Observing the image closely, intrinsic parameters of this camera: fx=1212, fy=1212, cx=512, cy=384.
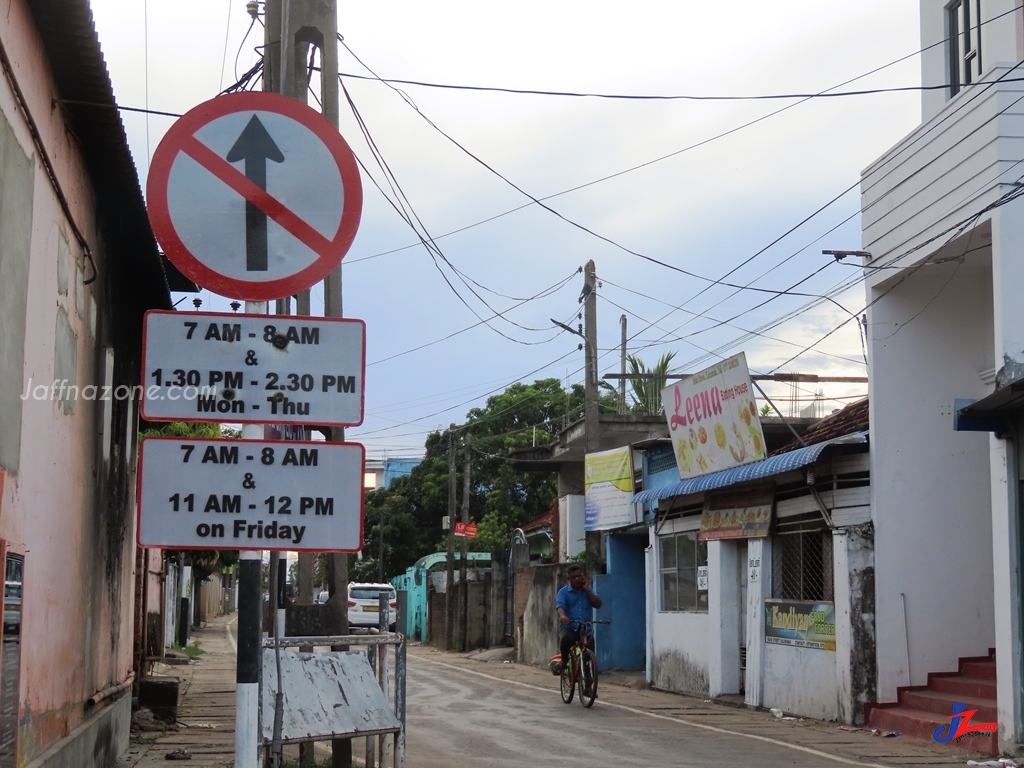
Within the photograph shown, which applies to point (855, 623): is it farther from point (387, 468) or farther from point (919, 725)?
point (387, 468)

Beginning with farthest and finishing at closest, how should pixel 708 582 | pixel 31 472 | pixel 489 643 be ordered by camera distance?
pixel 489 643, pixel 708 582, pixel 31 472

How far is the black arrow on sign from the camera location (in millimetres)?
4180

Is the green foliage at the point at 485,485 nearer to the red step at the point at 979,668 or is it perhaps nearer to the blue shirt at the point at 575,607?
the blue shirt at the point at 575,607

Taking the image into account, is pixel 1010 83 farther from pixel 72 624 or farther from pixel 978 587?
pixel 72 624

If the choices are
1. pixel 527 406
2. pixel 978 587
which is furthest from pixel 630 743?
pixel 527 406

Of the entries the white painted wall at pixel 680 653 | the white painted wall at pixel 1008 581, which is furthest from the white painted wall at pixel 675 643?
the white painted wall at pixel 1008 581

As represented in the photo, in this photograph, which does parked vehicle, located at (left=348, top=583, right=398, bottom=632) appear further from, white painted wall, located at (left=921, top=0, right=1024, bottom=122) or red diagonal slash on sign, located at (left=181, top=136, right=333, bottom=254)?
red diagonal slash on sign, located at (left=181, top=136, right=333, bottom=254)

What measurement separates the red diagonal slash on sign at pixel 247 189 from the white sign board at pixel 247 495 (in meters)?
0.75

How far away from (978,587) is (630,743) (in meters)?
4.86

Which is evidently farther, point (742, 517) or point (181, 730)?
point (742, 517)

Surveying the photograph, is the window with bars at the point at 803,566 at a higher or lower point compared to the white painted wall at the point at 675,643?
higher

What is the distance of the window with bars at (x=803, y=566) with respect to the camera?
14.7 metres

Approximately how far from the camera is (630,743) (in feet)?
37.5

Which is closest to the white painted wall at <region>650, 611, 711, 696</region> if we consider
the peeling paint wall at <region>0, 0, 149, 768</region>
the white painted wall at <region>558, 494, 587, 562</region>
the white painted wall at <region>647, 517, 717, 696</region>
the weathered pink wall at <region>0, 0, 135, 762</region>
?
the white painted wall at <region>647, 517, 717, 696</region>
